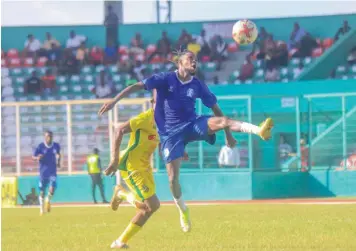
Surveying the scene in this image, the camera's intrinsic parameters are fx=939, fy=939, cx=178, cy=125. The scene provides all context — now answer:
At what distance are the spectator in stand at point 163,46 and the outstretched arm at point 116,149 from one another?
2895 cm

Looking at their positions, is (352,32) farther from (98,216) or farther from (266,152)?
(98,216)

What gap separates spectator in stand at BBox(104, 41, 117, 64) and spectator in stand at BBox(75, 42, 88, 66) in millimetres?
902

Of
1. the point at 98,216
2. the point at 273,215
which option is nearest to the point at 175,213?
the point at 98,216

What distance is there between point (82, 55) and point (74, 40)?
122cm

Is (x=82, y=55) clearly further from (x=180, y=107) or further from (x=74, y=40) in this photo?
(x=180, y=107)

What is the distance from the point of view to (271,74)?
3834 cm

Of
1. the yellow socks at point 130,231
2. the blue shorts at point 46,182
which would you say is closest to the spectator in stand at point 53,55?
the blue shorts at point 46,182

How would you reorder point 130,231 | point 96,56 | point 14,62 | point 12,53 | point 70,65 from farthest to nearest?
point 12,53 < point 14,62 < point 96,56 < point 70,65 < point 130,231

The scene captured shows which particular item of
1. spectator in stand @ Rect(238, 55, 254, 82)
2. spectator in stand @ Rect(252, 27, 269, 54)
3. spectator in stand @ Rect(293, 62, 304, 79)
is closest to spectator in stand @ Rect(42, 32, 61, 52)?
spectator in stand @ Rect(238, 55, 254, 82)

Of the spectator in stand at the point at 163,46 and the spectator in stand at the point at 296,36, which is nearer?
the spectator in stand at the point at 296,36

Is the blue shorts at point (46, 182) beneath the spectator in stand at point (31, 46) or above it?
beneath

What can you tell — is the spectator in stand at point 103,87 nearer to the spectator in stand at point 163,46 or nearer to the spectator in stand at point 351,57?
the spectator in stand at point 163,46

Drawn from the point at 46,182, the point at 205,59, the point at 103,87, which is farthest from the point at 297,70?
the point at 46,182

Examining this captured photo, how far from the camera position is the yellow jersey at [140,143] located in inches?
512
